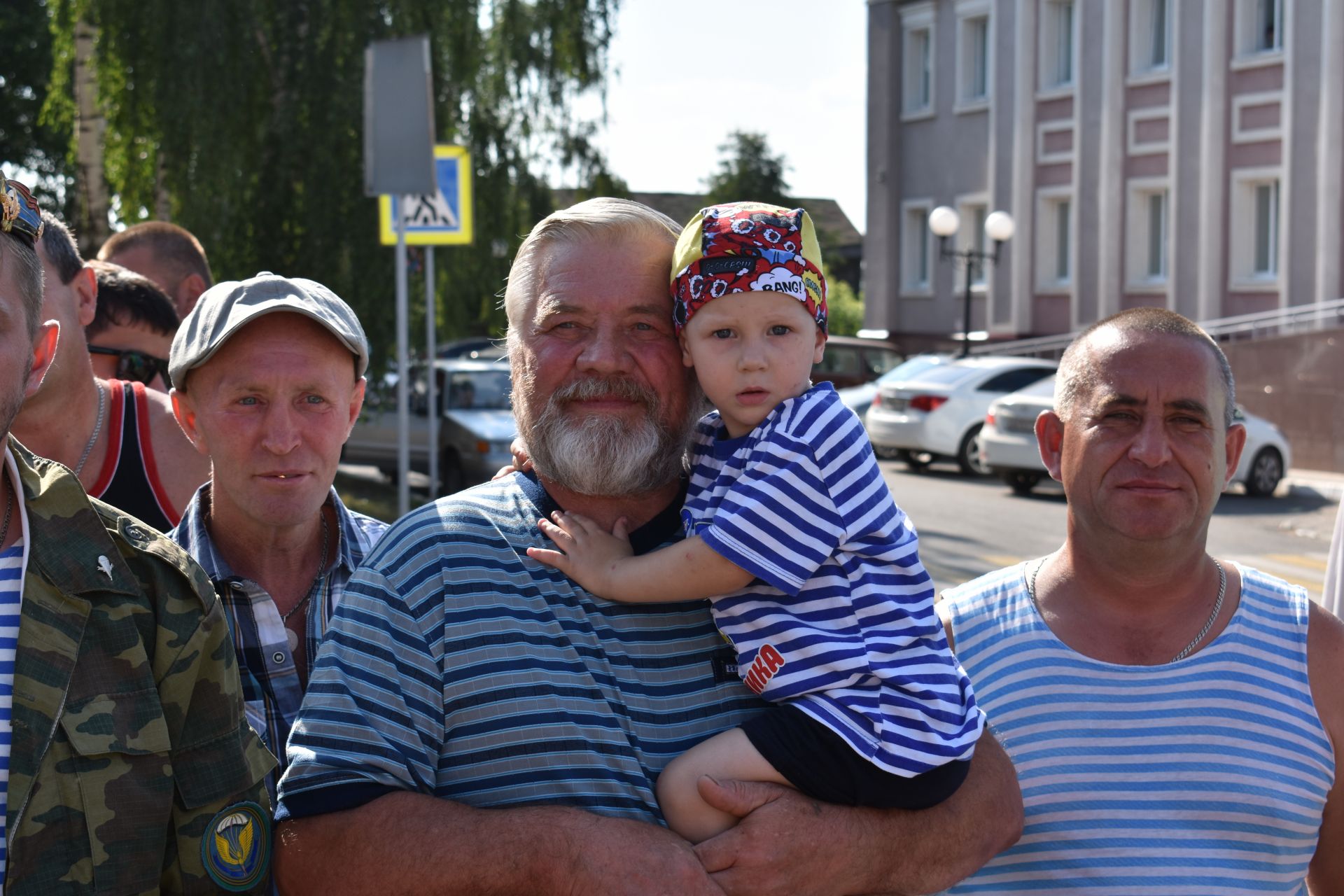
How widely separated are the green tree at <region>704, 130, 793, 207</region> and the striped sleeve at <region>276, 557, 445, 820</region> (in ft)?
154

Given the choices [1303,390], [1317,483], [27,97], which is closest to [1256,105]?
[1303,390]

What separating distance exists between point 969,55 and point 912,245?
4.63 m

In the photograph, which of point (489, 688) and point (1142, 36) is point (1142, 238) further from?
point (489, 688)

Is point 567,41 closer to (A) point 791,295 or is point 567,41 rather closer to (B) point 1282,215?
(B) point 1282,215

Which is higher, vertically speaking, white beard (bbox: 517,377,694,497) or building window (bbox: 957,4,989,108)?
building window (bbox: 957,4,989,108)

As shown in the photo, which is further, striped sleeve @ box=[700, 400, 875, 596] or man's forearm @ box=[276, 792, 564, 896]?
striped sleeve @ box=[700, 400, 875, 596]

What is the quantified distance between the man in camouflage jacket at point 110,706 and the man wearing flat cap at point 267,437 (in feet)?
2.07

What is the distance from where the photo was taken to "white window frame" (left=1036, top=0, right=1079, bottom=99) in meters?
30.7

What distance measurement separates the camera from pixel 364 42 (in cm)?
1513

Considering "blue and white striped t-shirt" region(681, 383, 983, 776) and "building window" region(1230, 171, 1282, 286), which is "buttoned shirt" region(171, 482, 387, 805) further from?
"building window" region(1230, 171, 1282, 286)

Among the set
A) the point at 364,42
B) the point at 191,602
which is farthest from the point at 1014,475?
the point at 191,602

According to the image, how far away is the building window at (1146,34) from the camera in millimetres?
28953

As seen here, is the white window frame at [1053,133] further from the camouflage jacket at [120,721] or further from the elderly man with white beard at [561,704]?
the camouflage jacket at [120,721]

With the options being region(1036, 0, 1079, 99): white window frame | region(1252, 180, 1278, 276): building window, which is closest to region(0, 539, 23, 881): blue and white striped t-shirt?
region(1252, 180, 1278, 276): building window
